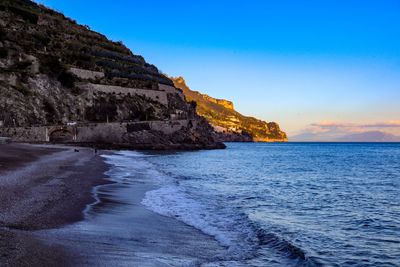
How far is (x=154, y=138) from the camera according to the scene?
8181cm

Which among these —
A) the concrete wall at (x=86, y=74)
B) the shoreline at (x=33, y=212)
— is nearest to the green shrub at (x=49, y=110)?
the concrete wall at (x=86, y=74)

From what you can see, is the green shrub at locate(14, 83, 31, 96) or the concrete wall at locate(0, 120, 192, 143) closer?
the concrete wall at locate(0, 120, 192, 143)

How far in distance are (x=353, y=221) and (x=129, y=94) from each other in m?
80.9

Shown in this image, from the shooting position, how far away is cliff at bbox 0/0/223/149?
215 ft

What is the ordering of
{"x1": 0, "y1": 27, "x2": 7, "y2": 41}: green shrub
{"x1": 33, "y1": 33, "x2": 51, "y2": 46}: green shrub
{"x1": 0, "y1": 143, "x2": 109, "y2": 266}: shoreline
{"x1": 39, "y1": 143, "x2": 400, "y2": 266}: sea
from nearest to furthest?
{"x1": 0, "y1": 143, "x2": 109, "y2": 266}: shoreline
{"x1": 39, "y1": 143, "x2": 400, "y2": 266}: sea
{"x1": 0, "y1": 27, "x2": 7, "y2": 41}: green shrub
{"x1": 33, "y1": 33, "x2": 51, "y2": 46}: green shrub

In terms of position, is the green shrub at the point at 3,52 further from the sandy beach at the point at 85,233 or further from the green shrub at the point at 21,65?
the sandy beach at the point at 85,233

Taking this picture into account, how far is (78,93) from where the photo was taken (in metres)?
78.6

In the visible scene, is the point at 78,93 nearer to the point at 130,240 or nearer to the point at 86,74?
the point at 86,74

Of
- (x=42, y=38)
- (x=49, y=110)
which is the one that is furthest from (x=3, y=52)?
(x=42, y=38)

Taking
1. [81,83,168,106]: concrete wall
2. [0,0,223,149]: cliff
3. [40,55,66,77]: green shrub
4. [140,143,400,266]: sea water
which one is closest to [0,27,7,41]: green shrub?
[0,0,223,149]: cliff

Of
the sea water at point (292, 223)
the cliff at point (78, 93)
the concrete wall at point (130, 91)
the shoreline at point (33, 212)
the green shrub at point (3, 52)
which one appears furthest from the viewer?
the concrete wall at point (130, 91)

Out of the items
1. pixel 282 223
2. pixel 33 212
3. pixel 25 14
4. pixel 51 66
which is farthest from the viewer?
pixel 25 14

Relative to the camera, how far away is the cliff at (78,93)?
65.6 metres

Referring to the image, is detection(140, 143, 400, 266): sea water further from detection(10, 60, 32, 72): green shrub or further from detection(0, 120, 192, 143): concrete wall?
detection(10, 60, 32, 72): green shrub
